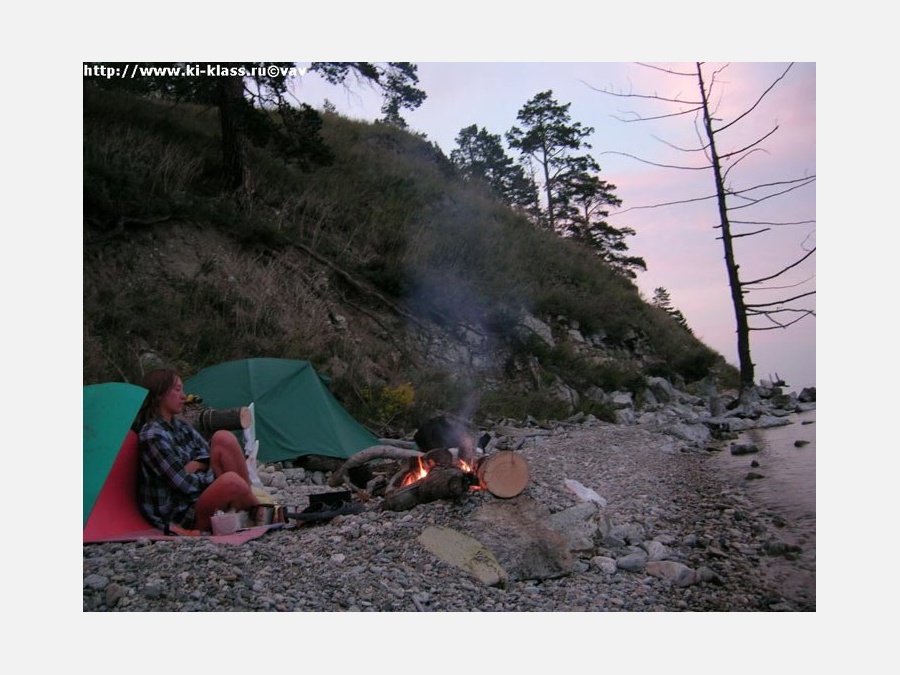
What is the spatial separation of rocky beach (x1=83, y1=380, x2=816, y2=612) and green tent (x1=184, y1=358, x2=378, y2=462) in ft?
6.27

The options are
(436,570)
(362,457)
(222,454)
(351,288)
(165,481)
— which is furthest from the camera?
(351,288)

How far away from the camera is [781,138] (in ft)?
16.9

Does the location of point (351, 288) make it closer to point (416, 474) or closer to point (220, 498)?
point (416, 474)

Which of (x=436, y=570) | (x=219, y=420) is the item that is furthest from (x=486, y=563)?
(x=219, y=420)

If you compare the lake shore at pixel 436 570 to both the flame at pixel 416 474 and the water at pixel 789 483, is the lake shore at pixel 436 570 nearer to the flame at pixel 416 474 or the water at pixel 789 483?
the water at pixel 789 483

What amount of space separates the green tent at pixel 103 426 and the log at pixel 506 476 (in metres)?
2.06

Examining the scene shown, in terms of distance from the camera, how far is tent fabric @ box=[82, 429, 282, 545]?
3.68 meters

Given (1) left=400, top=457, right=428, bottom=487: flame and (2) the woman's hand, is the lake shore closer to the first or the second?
(1) left=400, top=457, right=428, bottom=487: flame

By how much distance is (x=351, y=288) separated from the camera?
10.5 meters

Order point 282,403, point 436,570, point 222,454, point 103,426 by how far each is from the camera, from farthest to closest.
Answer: point 282,403 < point 222,454 < point 103,426 < point 436,570

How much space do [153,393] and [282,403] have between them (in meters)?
2.66

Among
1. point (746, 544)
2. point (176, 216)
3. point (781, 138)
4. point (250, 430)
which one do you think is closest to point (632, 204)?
point (781, 138)

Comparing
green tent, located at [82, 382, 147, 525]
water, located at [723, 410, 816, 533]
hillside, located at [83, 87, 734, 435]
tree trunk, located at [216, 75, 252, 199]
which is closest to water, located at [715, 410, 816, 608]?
water, located at [723, 410, 816, 533]
